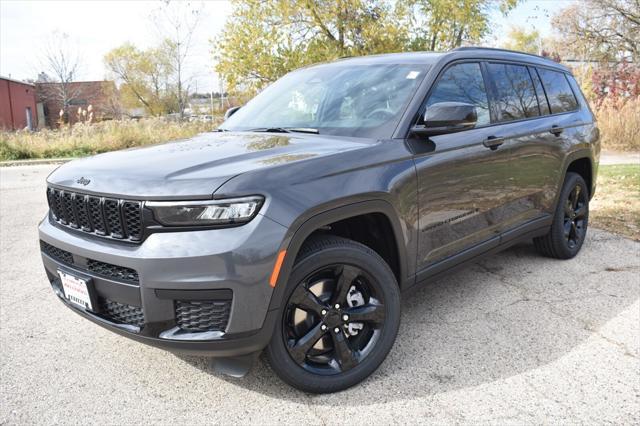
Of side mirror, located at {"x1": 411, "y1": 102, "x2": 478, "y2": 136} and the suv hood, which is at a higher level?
side mirror, located at {"x1": 411, "y1": 102, "x2": 478, "y2": 136}

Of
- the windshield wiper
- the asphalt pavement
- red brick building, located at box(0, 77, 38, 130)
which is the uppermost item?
red brick building, located at box(0, 77, 38, 130)

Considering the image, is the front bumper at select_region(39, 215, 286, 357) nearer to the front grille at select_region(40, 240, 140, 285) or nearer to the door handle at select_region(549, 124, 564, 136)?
the front grille at select_region(40, 240, 140, 285)

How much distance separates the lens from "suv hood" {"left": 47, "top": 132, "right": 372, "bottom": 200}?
2273mm

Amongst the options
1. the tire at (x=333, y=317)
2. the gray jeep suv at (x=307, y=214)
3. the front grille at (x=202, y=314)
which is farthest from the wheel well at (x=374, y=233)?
the front grille at (x=202, y=314)

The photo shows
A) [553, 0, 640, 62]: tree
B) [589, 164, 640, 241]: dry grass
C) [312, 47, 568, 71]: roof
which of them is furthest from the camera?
[553, 0, 640, 62]: tree

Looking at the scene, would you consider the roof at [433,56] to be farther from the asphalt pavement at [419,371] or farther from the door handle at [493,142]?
the asphalt pavement at [419,371]

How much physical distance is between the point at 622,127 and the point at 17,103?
4416cm

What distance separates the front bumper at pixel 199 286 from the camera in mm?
2195

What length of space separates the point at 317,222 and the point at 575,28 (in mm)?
28112

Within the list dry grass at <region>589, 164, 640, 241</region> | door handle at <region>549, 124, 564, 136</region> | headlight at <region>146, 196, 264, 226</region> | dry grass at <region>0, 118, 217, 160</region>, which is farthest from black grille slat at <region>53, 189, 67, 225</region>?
dry grass at <region>0, 118, 217, 160</region>

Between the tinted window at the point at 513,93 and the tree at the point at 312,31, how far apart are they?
14222 mm

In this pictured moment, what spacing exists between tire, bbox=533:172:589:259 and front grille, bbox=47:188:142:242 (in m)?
3.70

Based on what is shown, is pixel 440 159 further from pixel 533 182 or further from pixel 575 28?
pixel 575 28

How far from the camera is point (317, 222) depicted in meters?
2.46
